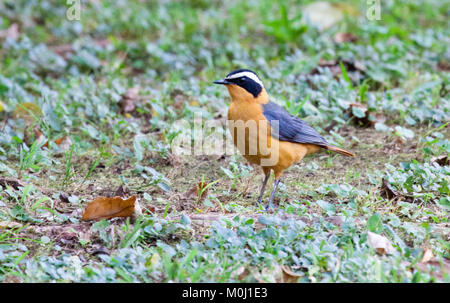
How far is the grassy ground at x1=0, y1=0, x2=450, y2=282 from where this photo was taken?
4508 mm

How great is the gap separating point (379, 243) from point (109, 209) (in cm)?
224

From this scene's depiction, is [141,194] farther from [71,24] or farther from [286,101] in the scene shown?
[71,24]

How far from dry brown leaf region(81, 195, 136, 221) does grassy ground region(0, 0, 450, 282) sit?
0.28 ft

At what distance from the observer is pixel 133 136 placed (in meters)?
7.44

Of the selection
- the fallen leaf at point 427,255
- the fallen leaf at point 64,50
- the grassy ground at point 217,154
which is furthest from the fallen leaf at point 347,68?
the fallen leaf at point 427,255

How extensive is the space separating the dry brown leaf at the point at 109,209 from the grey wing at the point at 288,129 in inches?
67.0

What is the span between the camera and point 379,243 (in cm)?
458

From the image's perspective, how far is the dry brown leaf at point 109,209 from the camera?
16.9 feet

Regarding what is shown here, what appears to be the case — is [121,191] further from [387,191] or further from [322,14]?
[322,14]

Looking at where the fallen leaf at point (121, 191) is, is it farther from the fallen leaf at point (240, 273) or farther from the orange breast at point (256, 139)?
the fallen leaf at point (240, 273)
